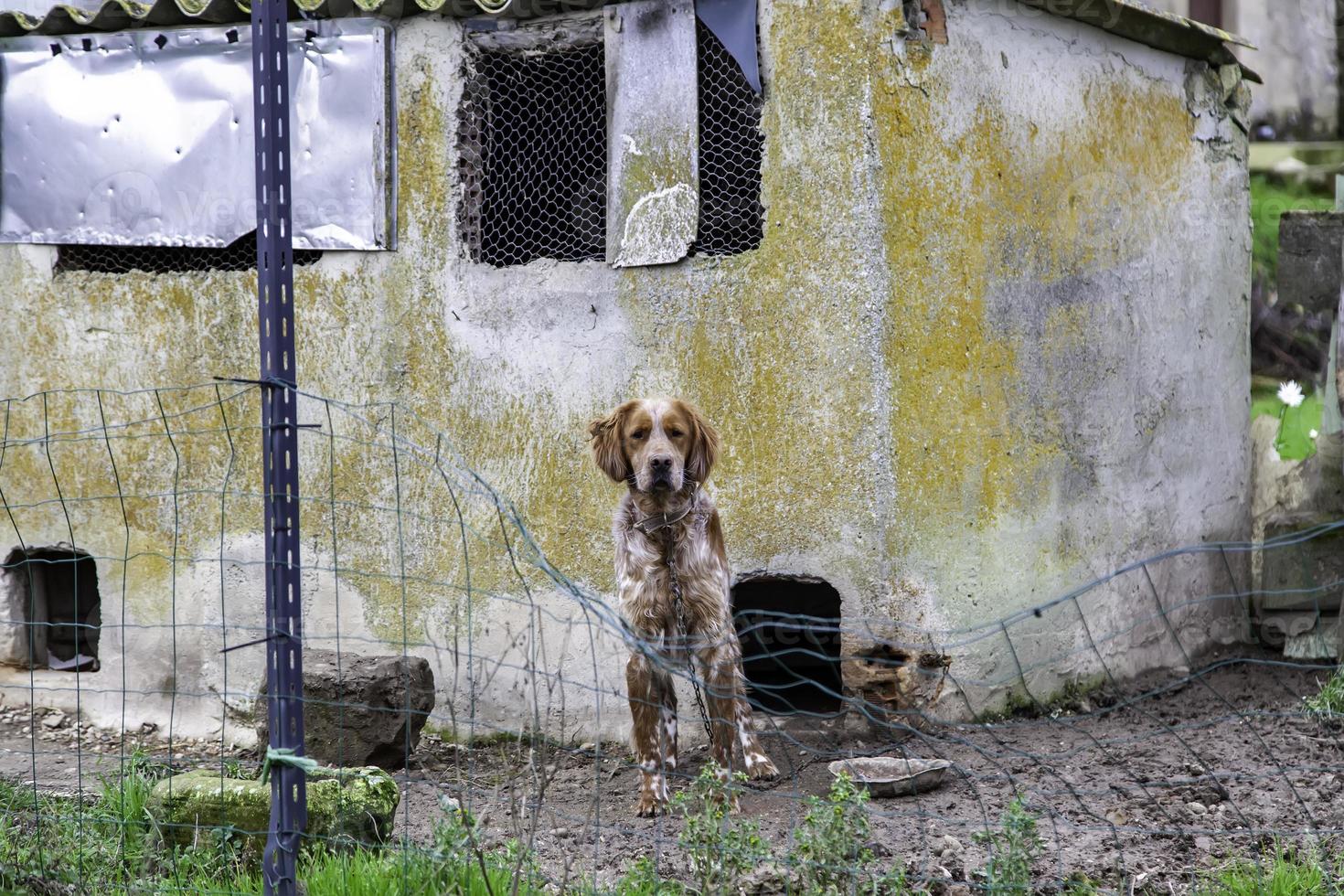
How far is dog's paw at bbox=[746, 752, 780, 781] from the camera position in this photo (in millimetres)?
5641

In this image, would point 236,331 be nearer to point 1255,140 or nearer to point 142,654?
point 142,654

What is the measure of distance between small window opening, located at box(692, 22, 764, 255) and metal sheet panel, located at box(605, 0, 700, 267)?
0.10 meters

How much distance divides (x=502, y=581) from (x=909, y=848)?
256 centimetres

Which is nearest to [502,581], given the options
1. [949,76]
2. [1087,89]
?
[949,76]

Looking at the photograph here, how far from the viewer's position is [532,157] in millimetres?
6660

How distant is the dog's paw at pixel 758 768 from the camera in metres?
5.64

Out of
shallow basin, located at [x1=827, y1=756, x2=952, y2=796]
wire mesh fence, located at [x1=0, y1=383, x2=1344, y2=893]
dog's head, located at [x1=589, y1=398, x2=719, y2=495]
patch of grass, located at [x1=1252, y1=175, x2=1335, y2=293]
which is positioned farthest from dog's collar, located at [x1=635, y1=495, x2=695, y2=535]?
patch of grass, located at [x1=1252, y1=175, x2=1335, y2=293]

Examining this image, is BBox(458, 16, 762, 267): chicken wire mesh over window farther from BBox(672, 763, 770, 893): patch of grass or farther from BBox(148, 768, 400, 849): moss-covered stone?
BBox(672, 763, 770, 893): patch of grass

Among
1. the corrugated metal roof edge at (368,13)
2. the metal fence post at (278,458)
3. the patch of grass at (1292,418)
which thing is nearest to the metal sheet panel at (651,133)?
the corrugated metal roof edge at (368,13)

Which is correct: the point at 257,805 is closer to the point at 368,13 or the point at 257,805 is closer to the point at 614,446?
the point at 614,446

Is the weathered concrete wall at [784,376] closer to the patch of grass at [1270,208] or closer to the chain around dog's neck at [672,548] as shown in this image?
the chain around dog's neck at [672,548]

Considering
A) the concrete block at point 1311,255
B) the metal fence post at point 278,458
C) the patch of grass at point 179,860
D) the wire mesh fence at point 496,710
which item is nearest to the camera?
the metal fence post at point 278,458

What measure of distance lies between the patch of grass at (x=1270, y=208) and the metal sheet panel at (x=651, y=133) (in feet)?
23.5

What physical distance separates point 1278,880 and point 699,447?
8.79ft
